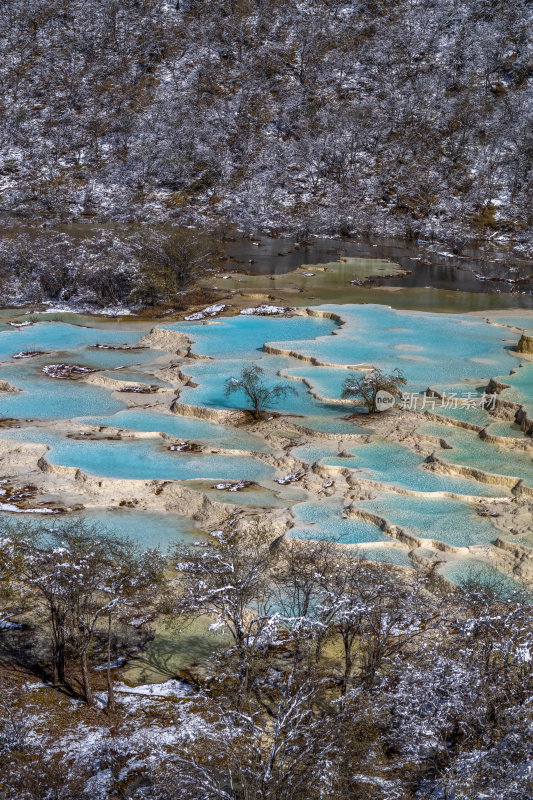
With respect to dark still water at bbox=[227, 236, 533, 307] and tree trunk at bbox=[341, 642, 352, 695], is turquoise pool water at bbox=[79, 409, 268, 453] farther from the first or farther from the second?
dark still water at bbox=[227, 236, 533, 307]

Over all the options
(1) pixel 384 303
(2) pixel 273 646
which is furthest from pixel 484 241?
(2) pixel 273 646

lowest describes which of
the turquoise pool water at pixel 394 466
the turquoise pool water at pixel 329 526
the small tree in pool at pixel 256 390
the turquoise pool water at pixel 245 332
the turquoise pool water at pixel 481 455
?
the turquoise pool water at pixel 329 526

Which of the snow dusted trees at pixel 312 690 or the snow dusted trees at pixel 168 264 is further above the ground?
the snow dusted trees at pixel 168 264

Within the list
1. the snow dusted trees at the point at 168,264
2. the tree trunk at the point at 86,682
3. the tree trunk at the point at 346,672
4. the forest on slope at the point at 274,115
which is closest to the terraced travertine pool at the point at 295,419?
the tree trunk at the point at 346,672

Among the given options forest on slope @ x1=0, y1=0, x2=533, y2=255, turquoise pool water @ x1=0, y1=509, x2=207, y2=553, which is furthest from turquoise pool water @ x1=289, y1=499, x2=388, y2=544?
forest on slope @ x1=0, y1=0, x2=533, y2=255

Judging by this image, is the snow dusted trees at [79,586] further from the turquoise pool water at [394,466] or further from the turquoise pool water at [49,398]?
the turquoise pool water at [49,398]
